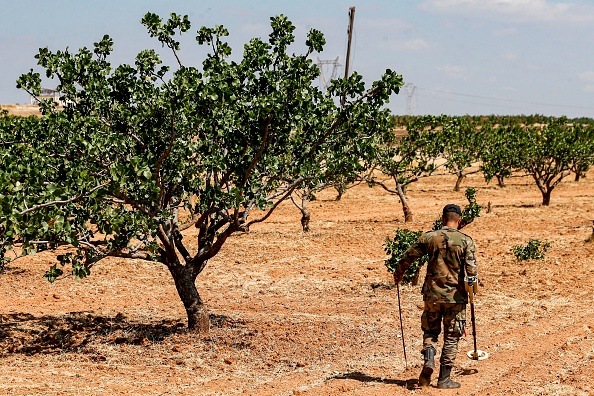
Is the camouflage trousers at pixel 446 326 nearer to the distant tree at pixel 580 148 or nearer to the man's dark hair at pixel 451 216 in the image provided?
the man's dark hair at pixel 451 216

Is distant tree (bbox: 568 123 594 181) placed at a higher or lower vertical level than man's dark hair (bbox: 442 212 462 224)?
higher

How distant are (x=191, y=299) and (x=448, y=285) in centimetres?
488

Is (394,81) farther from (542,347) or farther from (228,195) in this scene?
(542,347)

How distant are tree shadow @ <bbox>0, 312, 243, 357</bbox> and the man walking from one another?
16.2 feet

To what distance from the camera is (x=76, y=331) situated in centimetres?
1209

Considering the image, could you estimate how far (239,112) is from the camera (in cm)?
998

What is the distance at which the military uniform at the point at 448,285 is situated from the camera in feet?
26.1

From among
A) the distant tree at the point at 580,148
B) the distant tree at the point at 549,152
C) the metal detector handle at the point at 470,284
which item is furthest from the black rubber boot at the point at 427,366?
the distant tree at the point at 580,148

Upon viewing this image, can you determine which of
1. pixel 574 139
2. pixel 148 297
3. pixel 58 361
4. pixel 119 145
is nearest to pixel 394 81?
pixel 119 145

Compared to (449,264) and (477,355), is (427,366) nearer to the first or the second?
(449,264)

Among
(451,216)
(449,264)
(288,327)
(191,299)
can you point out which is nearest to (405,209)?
(288,327)

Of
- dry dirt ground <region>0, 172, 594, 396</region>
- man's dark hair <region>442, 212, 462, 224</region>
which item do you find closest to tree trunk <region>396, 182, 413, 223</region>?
dry dirt ground <region>0, 172, 594, 396</region>

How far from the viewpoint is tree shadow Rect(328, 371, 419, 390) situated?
27.0 ft

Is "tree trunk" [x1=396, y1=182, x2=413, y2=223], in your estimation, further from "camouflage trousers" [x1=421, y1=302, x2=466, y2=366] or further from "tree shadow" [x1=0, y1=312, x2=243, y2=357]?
"camouflage trousers" [x1=421, y1=302, x2=466, y2=366]
